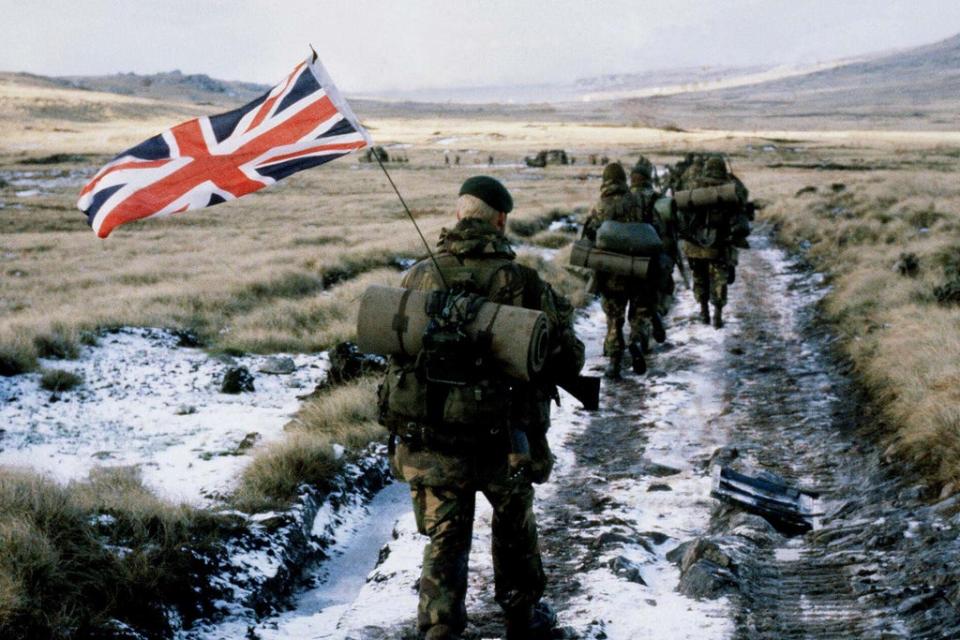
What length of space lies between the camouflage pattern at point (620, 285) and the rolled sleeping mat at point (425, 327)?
5447 mm

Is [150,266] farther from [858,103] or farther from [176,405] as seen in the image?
[858,103]

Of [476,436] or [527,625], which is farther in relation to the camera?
[527,625]

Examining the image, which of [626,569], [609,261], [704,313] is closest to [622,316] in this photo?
[609,261]

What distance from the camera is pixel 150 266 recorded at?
1789 centimetres

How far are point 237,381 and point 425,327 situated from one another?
522 cm

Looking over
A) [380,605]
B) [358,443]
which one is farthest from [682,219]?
[380,605]

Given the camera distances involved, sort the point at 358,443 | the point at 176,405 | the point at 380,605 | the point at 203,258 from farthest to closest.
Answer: the point at 203,258 < the point at 176,405 < the point at 358,443 < the point at 380,605

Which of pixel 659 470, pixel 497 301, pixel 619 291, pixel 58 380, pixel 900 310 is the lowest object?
pixel 659 470

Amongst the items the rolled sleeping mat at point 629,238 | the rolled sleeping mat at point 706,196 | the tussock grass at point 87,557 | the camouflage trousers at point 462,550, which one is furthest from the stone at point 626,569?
the rolled sleeping mat at point 706,196

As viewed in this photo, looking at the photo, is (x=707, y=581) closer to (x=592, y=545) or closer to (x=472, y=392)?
(x=592, y=545)

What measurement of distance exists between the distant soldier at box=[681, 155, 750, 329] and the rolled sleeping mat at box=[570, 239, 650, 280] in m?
2.17

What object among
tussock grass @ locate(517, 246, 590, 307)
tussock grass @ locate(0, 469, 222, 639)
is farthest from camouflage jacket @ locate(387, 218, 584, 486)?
tussock grass @ locate(517, 246, 590, 307)

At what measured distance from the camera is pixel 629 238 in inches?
340

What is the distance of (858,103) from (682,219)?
664 feet
